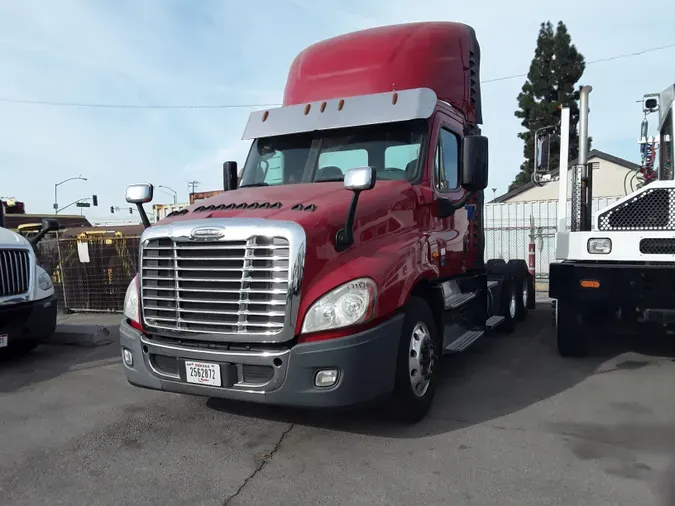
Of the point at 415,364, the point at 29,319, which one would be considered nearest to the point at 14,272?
the point at 29,319

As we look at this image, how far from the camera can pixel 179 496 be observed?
3402mm

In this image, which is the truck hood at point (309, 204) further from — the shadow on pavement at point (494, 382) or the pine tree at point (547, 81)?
the pine tree at point (547, 81)

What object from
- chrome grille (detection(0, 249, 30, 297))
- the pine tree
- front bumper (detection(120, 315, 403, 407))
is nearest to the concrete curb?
chrome grille (detection(0, 249, 30, 297))

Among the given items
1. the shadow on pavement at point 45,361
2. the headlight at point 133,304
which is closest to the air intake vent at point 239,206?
the headlight at point 133,304

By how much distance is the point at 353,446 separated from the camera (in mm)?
4109

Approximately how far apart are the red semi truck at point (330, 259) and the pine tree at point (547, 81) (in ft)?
111

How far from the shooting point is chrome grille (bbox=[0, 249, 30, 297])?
6.60 metres

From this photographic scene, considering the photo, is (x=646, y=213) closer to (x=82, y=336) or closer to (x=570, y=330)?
(x=570, y=330)

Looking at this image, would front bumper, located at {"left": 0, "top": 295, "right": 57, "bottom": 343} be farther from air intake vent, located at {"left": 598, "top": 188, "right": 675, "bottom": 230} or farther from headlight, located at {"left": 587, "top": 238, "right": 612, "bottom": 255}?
air intake vent, located at {"left": 598, "top": 188, "right": 675, "bottom": 230}

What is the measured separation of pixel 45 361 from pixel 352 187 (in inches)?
207

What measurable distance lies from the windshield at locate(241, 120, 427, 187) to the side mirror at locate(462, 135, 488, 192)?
1.39 feet

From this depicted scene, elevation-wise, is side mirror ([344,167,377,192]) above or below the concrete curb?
above

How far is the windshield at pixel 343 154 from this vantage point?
5.16 m

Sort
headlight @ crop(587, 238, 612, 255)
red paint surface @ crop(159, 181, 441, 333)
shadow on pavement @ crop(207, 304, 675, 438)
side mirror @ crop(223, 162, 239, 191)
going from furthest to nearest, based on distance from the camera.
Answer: side mirror @ crop(223, 162, 239, 191)
headlight @ crop(587, 238, 612, 255)
shadow on pavement @ crop(207, 304, 675, 438)
red paint surface @ crop(159, 181, 441, 333)
